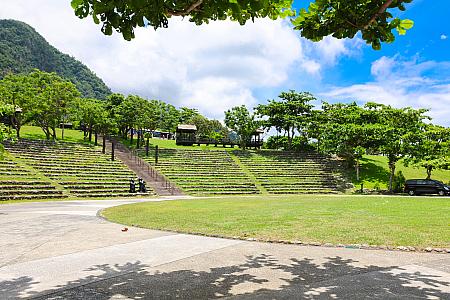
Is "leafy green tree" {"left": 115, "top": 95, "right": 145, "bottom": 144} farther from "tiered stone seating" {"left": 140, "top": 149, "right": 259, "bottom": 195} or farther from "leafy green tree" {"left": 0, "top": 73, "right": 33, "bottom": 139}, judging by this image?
"leafy green tree" {"left": 0, "top": 73, "right": 33, "bottom": 139}

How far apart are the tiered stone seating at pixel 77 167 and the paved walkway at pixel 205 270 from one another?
22.4 metres

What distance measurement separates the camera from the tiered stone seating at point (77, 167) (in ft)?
98.6

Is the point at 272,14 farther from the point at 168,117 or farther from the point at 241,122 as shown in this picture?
the point at 168,117

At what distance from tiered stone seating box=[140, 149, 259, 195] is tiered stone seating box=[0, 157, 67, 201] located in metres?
12.8

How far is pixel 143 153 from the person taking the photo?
4844cm

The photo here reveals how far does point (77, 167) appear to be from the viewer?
35344 millimetres

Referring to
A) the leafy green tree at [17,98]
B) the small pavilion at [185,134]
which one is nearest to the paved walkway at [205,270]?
the leafy green tree at [17,98]

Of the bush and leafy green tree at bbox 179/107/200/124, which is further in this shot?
leafy green tree at bbox 179/107/200/124

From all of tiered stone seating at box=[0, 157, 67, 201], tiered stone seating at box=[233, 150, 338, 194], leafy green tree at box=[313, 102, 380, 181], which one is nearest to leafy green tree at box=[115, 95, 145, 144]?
tiered stone seating at box=[233, 150, 338, 194]

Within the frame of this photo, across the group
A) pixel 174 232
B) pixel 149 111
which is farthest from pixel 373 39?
pixel 149 111

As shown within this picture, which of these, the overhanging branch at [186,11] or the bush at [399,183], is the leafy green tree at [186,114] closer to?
the bush at [399,183]

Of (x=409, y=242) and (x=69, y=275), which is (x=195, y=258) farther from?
(x=409, y=242)

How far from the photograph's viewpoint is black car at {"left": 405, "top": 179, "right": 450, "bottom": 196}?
33.5 meters

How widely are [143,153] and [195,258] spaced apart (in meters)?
43.2
